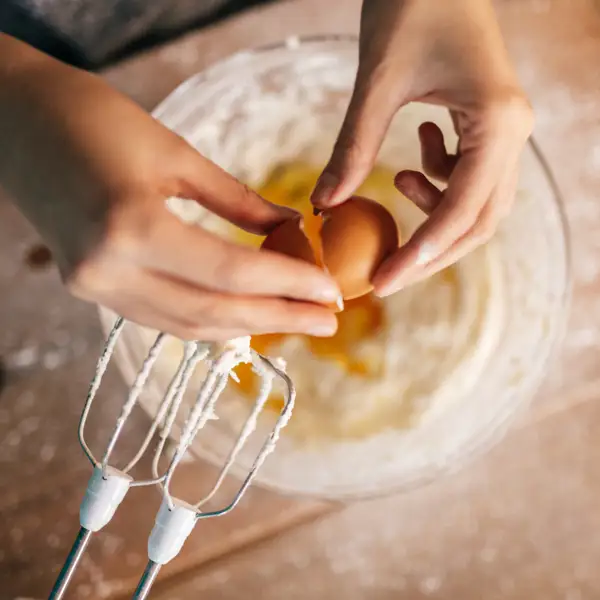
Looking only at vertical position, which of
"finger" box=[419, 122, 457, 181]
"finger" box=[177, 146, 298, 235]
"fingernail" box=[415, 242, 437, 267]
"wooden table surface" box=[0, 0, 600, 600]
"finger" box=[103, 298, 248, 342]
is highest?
"finger" box=[419, 122, 457, 181]

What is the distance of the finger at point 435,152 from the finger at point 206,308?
0.69 ft

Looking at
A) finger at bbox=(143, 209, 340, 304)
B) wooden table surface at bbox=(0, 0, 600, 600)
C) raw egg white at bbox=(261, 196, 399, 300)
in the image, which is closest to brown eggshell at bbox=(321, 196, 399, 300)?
raw egg white at bbox=(261, 196, 399, 300)

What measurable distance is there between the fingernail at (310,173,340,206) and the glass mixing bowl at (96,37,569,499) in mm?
222

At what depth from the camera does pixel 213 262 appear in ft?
1.03

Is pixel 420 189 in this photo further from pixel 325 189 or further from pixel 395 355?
pixel 395 355

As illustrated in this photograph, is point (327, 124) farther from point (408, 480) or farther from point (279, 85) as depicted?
point (408, 480)

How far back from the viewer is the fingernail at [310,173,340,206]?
0.42 metres

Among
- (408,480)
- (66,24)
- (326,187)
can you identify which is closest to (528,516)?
(408,480)

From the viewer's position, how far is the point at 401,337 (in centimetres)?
63

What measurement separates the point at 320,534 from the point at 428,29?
0.47 meters

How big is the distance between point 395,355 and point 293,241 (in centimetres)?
29

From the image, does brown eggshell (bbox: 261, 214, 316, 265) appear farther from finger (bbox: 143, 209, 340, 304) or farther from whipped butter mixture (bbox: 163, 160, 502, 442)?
whipped butter mixture (bbox: 163, 160, 502, 442)

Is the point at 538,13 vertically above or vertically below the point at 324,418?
above

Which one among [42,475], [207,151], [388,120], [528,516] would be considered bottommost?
[42,475]
